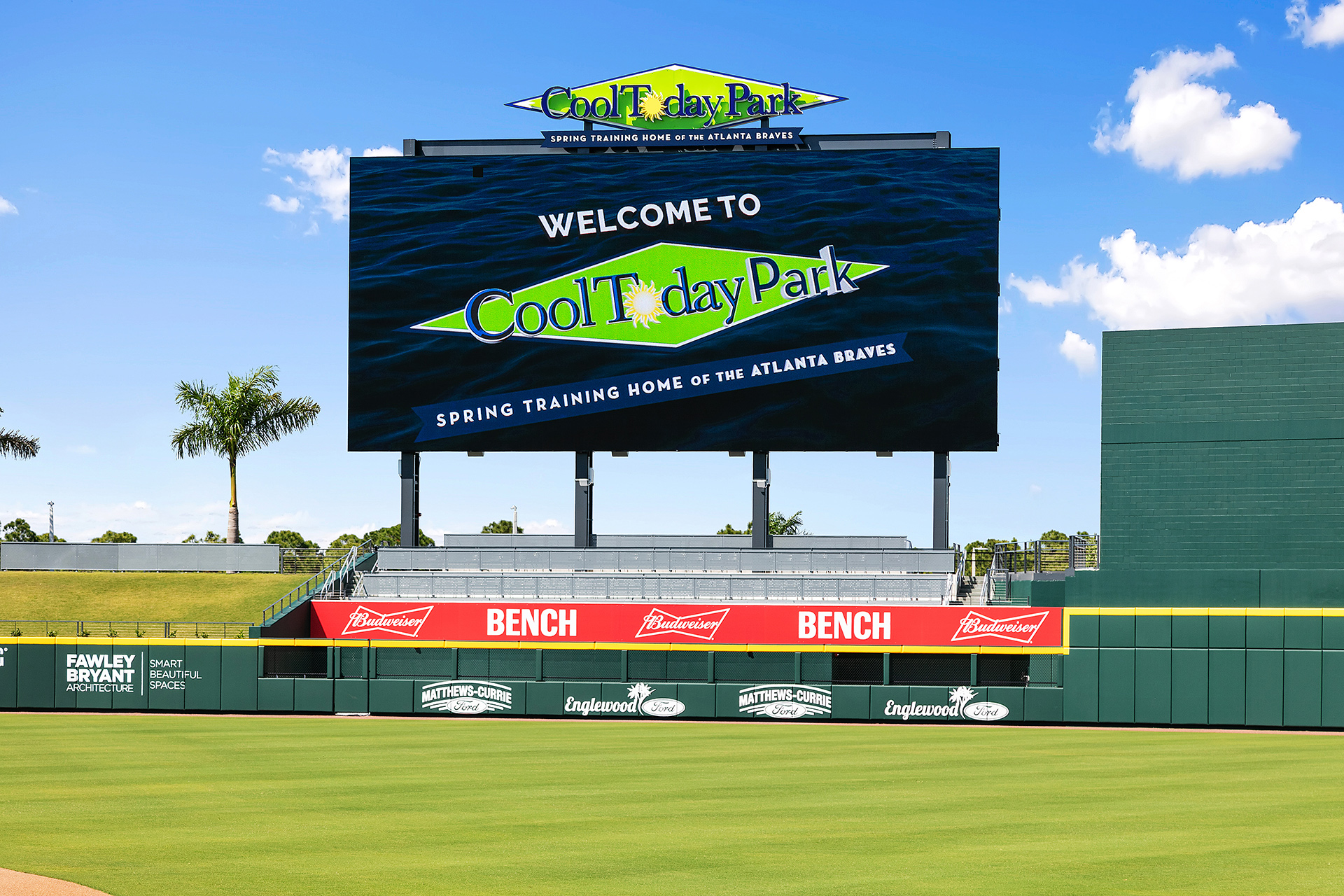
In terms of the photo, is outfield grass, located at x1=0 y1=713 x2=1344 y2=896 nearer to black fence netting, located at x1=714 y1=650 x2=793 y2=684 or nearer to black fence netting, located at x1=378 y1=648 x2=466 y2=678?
black fence netting, located at x1=714 y1=650 x2=793 y2=684

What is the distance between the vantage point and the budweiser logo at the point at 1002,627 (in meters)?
29.0

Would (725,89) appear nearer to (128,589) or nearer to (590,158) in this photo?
(590,158)

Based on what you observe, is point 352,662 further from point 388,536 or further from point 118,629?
point 388,536

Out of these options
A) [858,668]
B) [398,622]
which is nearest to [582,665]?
[398,622]

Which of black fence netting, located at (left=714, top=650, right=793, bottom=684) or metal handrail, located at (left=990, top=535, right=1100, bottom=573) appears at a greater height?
metal handrail, located at (left=990, top=535, right=1100, bottom=573)

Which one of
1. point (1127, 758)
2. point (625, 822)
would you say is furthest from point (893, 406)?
point (625, 822)

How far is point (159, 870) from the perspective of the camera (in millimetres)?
9773

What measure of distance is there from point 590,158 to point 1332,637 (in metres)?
22.4

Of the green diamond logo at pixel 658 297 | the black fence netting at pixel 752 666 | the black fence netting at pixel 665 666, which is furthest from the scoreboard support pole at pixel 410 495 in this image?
the black fence netting at pixel 752 666

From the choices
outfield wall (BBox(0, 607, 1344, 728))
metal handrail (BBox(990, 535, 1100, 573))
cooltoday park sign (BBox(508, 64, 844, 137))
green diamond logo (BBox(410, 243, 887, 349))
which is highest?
cooltoday park sign (BBox(508, 64, 844, 137))

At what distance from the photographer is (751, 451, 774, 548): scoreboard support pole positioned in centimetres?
3525

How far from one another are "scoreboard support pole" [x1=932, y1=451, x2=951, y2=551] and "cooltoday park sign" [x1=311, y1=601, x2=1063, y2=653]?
5.13 metres

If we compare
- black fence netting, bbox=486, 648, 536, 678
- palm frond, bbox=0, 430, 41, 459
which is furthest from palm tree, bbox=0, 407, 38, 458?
black fence netting, bbox=486, 648, 536, 678

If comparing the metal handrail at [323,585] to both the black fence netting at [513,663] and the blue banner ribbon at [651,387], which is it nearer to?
the blue banner ribbon at [651,387]
